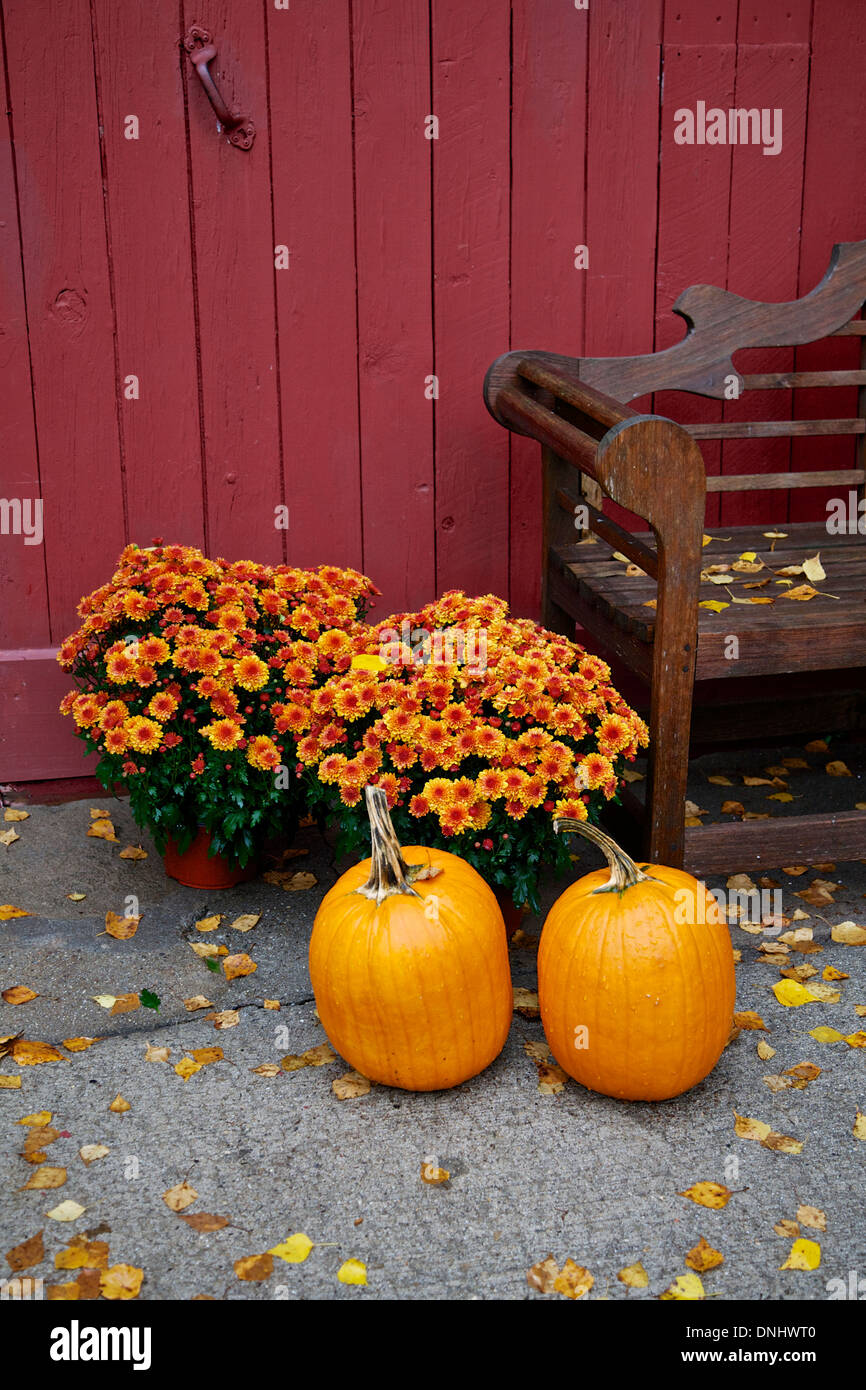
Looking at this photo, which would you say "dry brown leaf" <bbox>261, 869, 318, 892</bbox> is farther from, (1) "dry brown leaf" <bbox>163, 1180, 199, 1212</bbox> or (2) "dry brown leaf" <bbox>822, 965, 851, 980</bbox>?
(2) "dry brown leaf" <bbox>822, 965, 851, 980</bbox>

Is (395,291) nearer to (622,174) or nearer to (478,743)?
(622,174)

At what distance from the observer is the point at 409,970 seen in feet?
6.86

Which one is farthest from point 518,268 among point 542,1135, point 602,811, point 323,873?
point 542,1135

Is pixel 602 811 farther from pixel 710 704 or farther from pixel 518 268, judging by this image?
pixel 518 268

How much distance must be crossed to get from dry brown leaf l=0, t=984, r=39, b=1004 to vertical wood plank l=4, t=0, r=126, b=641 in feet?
3.68

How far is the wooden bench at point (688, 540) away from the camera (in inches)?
93.6

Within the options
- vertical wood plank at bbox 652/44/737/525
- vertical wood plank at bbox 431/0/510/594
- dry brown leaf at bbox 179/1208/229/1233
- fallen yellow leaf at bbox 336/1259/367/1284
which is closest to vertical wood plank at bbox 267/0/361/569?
vertical wood plank at bbox 431/0/510/594

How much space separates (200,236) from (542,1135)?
2.34 meters

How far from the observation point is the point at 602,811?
9.87 feet

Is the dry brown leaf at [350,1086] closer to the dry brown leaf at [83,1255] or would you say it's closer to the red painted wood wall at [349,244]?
the dry brown leaf at [83,1255]

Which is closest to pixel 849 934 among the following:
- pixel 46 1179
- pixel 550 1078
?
pixel 550 1078

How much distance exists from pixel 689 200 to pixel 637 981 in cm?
227

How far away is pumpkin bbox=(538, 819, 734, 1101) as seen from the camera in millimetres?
2082

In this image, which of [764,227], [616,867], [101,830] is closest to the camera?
[616,867]
